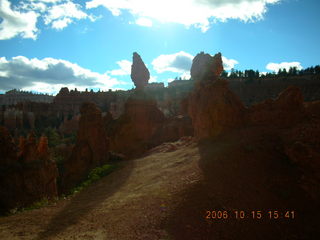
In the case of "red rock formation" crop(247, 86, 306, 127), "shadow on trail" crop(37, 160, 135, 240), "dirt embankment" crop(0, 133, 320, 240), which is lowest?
"shadow on trail" crop(37, 160, 135, 240)

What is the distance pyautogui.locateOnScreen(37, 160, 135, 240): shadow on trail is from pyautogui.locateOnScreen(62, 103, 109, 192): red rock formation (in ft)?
17.6

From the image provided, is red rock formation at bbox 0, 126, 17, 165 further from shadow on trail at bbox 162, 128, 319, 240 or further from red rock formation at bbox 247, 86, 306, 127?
red rock formation at bbox 247, 86, 306, 127

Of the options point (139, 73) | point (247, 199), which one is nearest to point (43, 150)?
point (247, 199)

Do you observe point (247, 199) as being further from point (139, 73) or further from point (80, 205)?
point (139, 73)

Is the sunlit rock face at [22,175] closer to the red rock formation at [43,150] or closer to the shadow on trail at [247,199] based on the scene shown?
the red rock formation at [43,150]

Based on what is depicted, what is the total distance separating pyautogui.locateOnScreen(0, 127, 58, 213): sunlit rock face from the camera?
48.7ft

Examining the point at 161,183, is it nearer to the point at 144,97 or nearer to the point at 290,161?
the point at 290,161

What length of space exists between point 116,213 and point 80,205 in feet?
8.76

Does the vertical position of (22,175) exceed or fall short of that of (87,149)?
it falls short

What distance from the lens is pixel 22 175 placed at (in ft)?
52.7

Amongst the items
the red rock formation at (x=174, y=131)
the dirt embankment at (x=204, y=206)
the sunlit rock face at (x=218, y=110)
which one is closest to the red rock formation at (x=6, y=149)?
the dirt embankment at (x=204, y=206)

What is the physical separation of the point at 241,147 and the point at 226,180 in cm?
201
